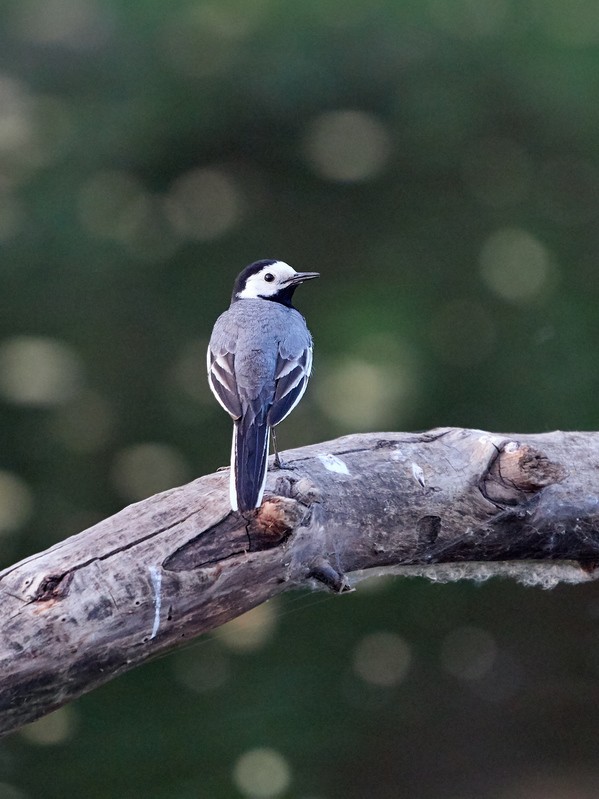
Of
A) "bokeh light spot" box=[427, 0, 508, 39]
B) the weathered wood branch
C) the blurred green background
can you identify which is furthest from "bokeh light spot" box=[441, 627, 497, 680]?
"bokeh light spot" box=[427, 0, 508, 39]

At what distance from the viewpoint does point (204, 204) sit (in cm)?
367

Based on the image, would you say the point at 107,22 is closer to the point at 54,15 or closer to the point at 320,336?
the point at 54,15

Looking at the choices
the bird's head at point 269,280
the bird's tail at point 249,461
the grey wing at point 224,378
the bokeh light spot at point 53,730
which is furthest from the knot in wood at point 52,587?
the bokeh light spot at point 53,730

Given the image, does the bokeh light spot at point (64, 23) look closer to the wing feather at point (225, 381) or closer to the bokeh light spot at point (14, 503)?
the bokeh light spot at point (14, 503)

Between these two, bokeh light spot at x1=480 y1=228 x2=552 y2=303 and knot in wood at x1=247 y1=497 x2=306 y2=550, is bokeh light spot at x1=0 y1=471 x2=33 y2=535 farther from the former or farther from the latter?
knot in wood at x1=247 y1=497 x2=306 y2=550

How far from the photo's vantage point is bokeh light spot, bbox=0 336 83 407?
357 cm

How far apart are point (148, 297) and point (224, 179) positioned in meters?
0.54

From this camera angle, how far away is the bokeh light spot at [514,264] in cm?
365

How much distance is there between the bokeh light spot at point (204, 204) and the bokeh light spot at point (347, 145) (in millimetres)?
339

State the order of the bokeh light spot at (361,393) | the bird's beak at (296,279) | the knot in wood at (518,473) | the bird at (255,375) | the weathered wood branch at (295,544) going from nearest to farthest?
the weathered wood branch at (295,544)
the bird at (255,375)
the knot in wood at (518,473)
the bird's beak at (296,279)
the bokeh light spot at (361,393)

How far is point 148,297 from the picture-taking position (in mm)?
3625

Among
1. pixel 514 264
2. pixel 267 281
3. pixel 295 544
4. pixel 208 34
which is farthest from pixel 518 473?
pixel 208 34

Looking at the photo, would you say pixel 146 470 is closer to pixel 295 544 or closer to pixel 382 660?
pixel 382 660

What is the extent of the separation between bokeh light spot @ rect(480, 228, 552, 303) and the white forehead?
52.5 inches
